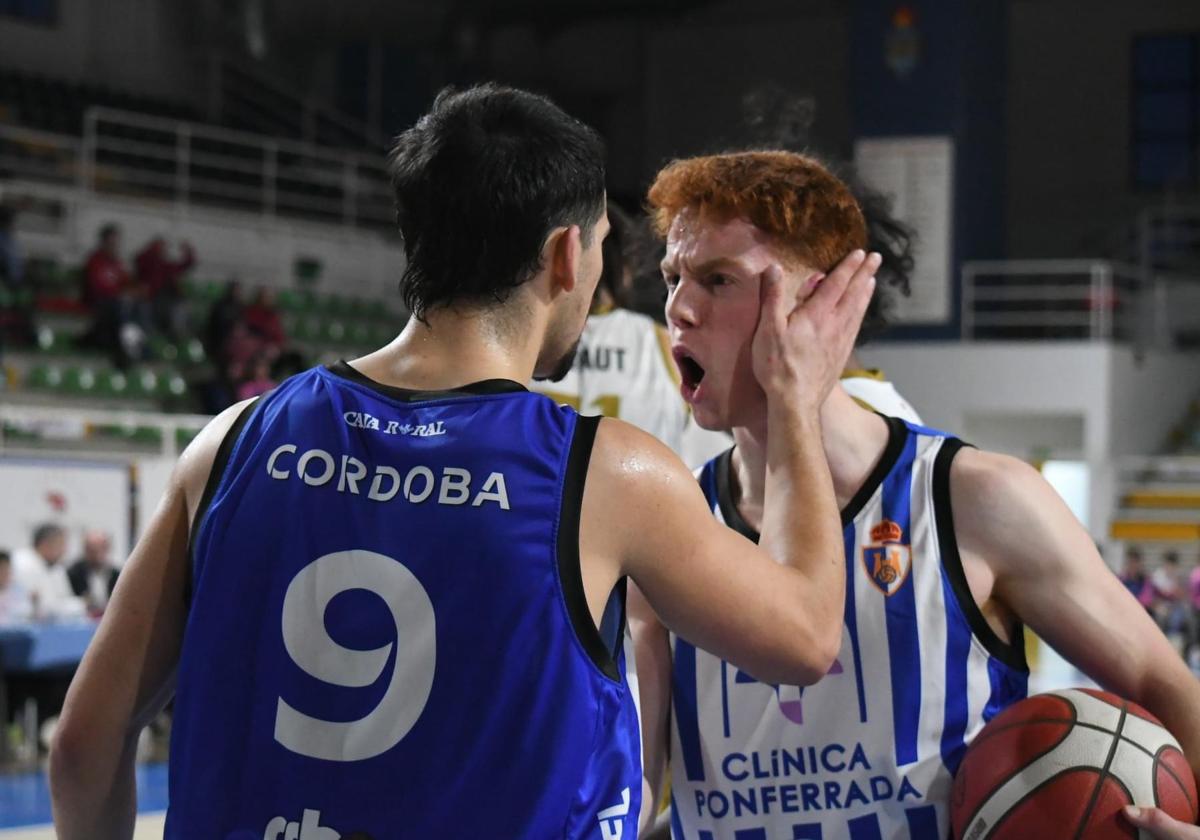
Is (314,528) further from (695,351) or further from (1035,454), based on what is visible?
(1035,454)

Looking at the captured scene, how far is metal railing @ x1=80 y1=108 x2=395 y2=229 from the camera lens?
1558 centimetres

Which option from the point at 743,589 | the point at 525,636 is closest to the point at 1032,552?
the point at 743,589

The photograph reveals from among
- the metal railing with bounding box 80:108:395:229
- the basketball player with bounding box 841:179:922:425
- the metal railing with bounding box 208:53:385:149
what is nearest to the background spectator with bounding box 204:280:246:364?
the metal railing with bounding box 80:108:395:229

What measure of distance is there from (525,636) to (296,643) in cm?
26

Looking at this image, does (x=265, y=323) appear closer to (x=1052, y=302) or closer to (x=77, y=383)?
(x=77, y=383)

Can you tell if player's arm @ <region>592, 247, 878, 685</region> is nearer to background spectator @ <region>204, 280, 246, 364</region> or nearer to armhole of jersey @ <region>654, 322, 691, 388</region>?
armhole of jersey @ <region>654, 322, 691, 388</region>

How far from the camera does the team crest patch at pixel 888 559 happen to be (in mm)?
2381

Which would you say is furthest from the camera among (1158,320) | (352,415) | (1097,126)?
(1097,126)

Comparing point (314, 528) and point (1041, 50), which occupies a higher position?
point (1041, 50)

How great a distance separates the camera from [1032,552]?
7.59 ft

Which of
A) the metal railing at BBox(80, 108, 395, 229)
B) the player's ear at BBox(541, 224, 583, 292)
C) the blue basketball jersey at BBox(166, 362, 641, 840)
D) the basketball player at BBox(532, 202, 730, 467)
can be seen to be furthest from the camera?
the metal railing at BBox(80, 108, 395, 229)

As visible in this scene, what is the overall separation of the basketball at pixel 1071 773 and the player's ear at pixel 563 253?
3.10 feet

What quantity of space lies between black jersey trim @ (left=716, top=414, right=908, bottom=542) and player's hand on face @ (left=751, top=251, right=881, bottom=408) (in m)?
0.37

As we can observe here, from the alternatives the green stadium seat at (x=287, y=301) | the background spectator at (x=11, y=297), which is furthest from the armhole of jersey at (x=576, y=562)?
the green stadium seat at (x=287, y=301)
